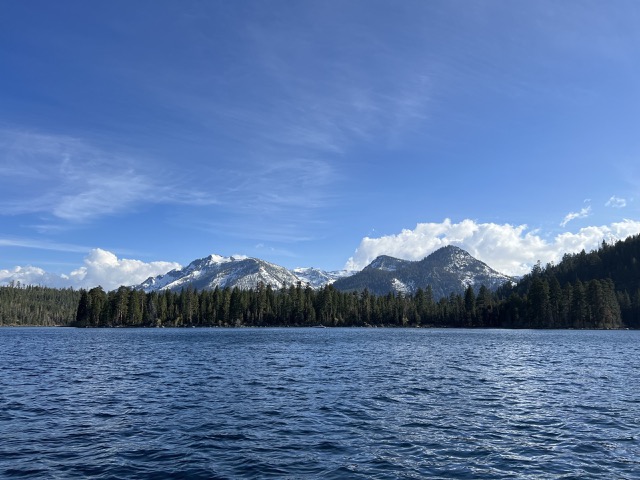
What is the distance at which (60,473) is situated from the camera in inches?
806

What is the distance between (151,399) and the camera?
3784 cm

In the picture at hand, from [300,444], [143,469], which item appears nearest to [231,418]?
[300,444]

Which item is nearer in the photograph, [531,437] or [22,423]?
[531,437]

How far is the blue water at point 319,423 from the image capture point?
854 inches

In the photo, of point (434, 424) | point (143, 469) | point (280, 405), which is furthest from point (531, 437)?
point (143, 469)

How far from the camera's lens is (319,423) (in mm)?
29703

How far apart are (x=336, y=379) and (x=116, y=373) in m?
25.0

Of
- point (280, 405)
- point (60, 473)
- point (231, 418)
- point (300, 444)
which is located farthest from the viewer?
point (280, 405)

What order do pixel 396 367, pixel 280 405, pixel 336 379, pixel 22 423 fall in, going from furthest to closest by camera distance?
pixel 396 367 < pixel 336 379 < pixel 280 405 < pixel 22 423

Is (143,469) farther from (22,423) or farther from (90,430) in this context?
(22,423)

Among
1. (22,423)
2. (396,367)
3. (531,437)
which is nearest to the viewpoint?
(531,437)

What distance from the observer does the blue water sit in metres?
21.7

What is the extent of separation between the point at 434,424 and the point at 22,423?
2541cm

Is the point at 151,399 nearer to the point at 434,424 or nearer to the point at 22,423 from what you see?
the point at 22,423
